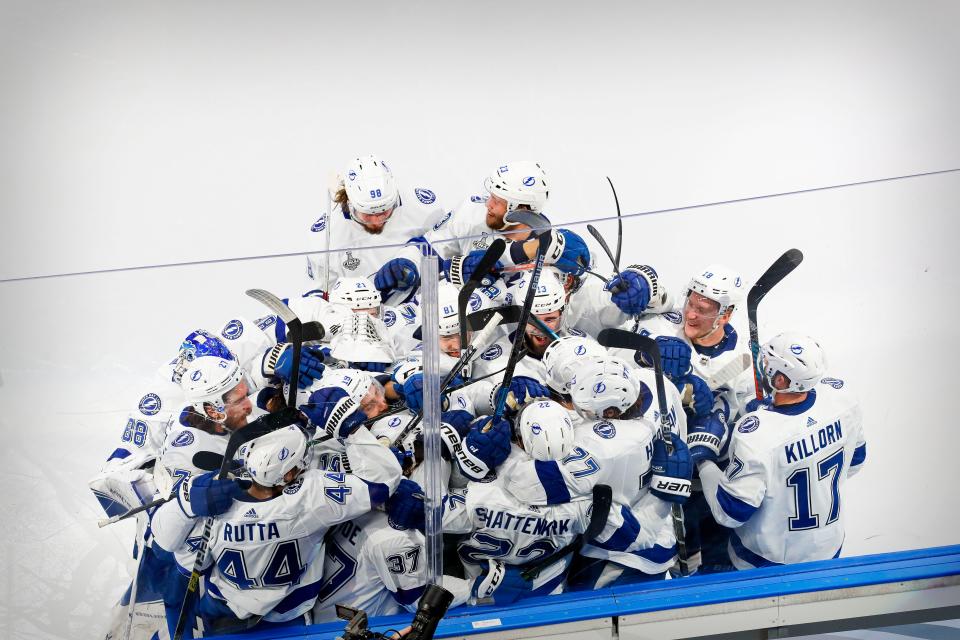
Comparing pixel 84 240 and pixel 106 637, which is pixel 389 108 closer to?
pixel 84 240

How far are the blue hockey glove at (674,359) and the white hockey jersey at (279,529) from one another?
3.02ft

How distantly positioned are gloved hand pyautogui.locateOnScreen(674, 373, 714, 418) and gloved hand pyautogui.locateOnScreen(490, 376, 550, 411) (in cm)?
46

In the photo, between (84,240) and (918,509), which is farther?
(84,240)

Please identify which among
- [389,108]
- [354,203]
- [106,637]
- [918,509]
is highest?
[389,108]

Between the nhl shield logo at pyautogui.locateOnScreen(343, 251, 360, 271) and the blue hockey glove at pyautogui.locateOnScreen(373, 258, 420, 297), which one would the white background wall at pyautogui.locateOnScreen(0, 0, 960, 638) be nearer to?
the blue hockey glove at pyautogui.locateOnScreen(373, 258, 420, 297)

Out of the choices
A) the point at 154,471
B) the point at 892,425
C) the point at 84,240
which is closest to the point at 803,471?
the point at 892,425

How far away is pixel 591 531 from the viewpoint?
3.28 metres

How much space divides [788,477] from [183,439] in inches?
75.3

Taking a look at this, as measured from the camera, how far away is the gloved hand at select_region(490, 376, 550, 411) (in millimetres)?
3301

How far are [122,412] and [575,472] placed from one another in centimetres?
147

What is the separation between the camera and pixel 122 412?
3.38m

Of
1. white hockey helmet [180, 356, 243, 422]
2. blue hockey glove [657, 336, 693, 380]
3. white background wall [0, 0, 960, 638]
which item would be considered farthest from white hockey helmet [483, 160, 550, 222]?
white background wall [0, 0, 960, 638]

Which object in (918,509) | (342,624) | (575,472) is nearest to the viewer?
(575,472)

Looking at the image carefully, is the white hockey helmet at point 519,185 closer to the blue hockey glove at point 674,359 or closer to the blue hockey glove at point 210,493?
the blue hockey glove at point 674,359
